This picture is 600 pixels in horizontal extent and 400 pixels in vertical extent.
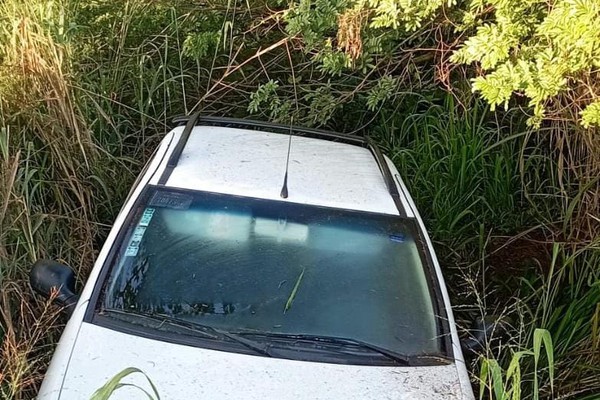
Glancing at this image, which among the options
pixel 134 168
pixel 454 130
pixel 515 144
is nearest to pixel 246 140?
pixel 134 168

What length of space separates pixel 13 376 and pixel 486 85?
2238mm

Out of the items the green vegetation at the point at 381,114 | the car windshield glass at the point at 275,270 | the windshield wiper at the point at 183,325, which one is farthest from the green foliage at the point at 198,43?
the windshield wiper at the point at 183,325

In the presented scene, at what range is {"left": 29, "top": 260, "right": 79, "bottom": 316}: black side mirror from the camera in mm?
2488

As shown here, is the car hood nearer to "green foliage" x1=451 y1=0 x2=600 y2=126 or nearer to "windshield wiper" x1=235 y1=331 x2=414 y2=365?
"windshield wiper" x1=235 y1=331 x2=414 y2=365

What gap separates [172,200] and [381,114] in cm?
239

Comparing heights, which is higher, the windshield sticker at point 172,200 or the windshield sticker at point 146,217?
the windshield sticker at point 172,200

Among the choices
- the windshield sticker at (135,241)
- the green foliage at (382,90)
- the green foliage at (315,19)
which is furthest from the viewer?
the green foliage at (382,90)

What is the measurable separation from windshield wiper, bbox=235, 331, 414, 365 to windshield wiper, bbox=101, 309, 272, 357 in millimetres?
46

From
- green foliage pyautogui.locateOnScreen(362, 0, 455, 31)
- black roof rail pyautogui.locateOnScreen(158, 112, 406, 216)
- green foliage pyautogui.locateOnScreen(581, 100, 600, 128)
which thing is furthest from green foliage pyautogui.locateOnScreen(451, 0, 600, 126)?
black roof rail pyautogui.locateOnScreen(158, 112, 406, 216)

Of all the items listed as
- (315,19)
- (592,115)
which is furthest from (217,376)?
(315,19)

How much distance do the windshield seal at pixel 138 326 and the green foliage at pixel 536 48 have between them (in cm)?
79

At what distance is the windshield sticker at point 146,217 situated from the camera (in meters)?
2.62

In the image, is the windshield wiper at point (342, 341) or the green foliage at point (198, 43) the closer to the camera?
the windshield wiper at point (342, 341)

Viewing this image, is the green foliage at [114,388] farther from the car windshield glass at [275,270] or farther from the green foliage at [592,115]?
the green foliage at [592,115]
